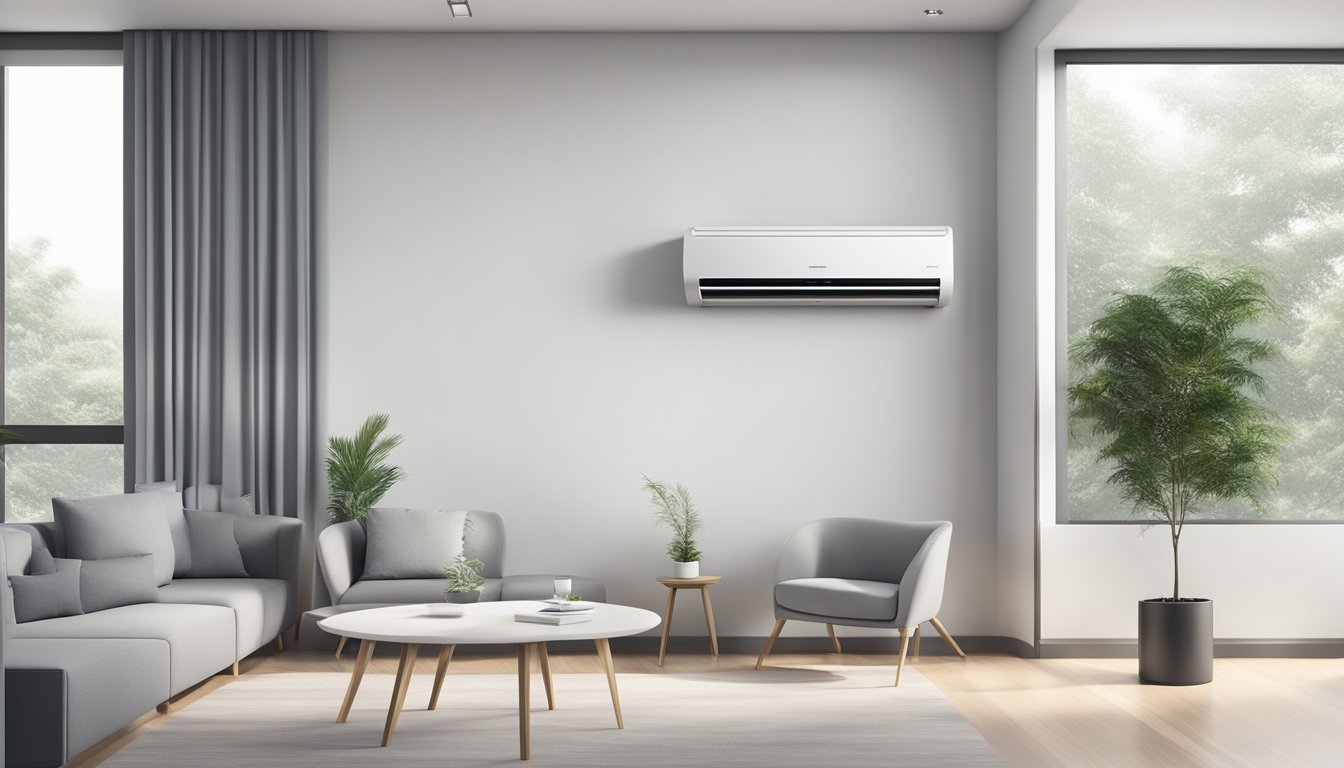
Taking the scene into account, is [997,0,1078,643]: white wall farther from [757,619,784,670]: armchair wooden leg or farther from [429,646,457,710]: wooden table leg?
[429,646,457,710]: wooden table leg

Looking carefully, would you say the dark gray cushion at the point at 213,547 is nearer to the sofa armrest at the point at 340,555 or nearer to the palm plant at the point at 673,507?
the sofa armrest at the point at 340,555

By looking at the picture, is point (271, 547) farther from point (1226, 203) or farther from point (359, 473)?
point (1226, 203)

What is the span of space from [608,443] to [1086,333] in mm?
2745

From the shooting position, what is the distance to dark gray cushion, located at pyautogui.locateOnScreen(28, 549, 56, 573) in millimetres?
4898

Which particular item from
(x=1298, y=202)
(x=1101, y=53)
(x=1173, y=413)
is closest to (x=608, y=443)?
(x=1173, y=413)

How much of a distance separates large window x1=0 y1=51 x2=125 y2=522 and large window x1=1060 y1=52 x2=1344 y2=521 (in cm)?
552

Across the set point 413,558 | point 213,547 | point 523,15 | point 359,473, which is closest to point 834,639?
point 413,558

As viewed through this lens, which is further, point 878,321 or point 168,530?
point 878,321

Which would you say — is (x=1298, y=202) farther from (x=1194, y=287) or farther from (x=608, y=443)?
(x=608, y=443)

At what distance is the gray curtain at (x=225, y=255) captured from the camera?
656 cm

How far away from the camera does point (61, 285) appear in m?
6.73

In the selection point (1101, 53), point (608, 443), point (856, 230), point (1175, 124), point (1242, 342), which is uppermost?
point (1101, 53)

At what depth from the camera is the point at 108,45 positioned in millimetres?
6750

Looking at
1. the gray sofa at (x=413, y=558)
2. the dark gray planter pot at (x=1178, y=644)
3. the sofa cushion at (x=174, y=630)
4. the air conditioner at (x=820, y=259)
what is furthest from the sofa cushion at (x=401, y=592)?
the dark gray planter pot at (x=1178, y=644)
